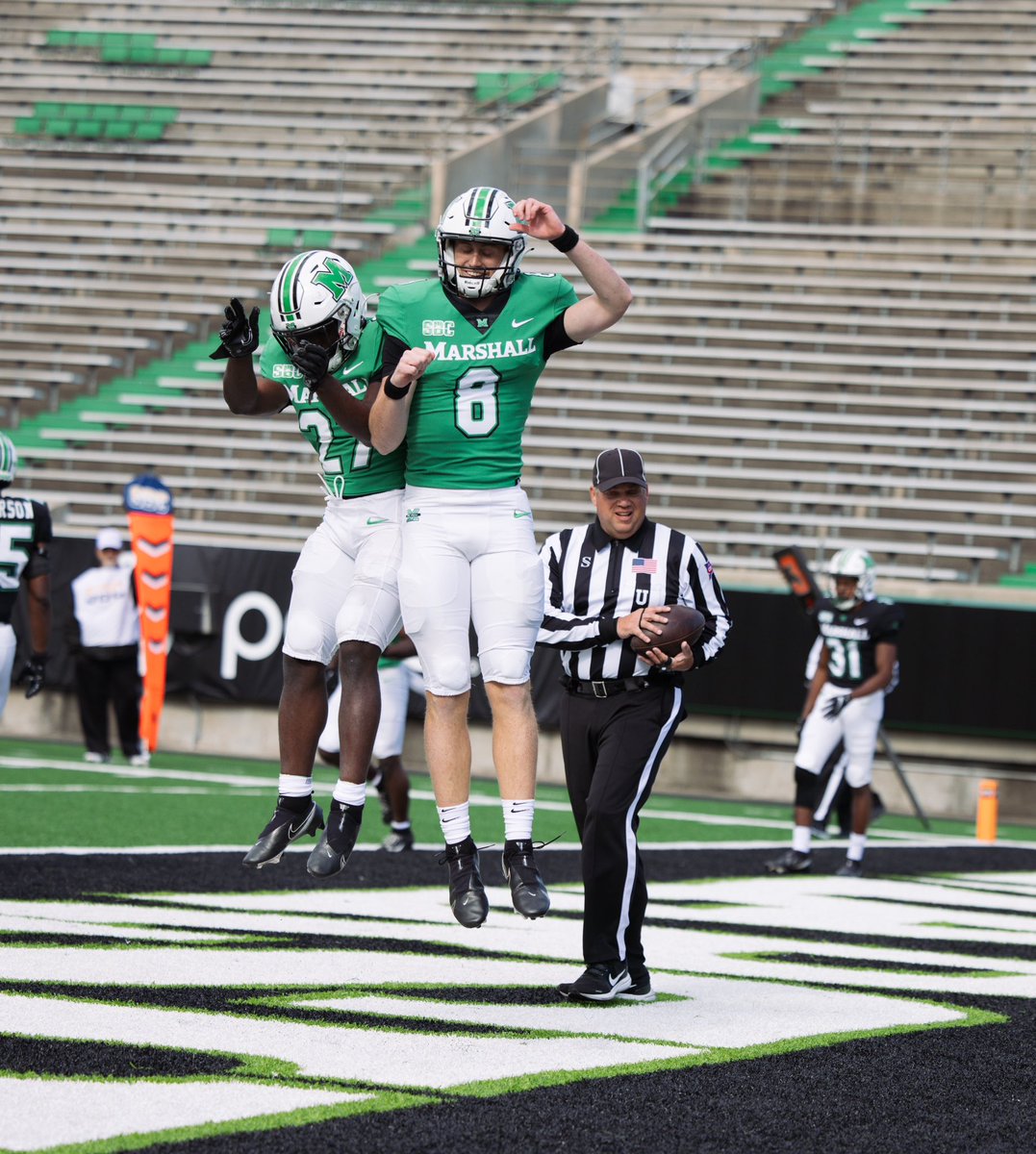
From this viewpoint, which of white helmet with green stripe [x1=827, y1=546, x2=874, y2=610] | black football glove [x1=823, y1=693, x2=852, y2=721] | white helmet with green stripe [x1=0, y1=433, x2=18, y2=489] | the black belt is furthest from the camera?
white helmet with green stripe [x1=827, y1=546, x2=874, y2=610]

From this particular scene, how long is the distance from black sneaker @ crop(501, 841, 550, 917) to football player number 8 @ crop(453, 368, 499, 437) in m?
1.15

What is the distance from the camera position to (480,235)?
17.3 feet

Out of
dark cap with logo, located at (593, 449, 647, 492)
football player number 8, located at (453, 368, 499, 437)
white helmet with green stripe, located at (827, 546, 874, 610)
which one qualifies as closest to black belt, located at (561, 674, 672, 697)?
dark cap with logo, located at (593, 449, 647, 492)

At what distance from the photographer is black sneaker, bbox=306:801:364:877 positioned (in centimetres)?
519

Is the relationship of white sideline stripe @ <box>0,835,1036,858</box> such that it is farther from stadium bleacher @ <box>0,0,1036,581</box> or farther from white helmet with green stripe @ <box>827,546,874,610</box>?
stadium bleacher @ <box>0,0,1036,581</box>

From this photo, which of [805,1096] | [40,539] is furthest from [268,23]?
[805,1096]

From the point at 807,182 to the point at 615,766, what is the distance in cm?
1699

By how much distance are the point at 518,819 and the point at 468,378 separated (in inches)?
48.3

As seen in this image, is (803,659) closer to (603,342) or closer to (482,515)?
(603,342)

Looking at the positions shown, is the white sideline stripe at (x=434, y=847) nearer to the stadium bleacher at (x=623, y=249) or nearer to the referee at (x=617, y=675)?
the referee at (x=617, y=675)

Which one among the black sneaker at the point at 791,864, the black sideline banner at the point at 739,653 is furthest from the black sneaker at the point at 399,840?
the black sideline banner at the point at 739,653

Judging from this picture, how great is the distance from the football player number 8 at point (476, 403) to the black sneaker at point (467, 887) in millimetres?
1143

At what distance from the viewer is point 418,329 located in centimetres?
536

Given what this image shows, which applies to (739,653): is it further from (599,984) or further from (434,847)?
(599,984)
